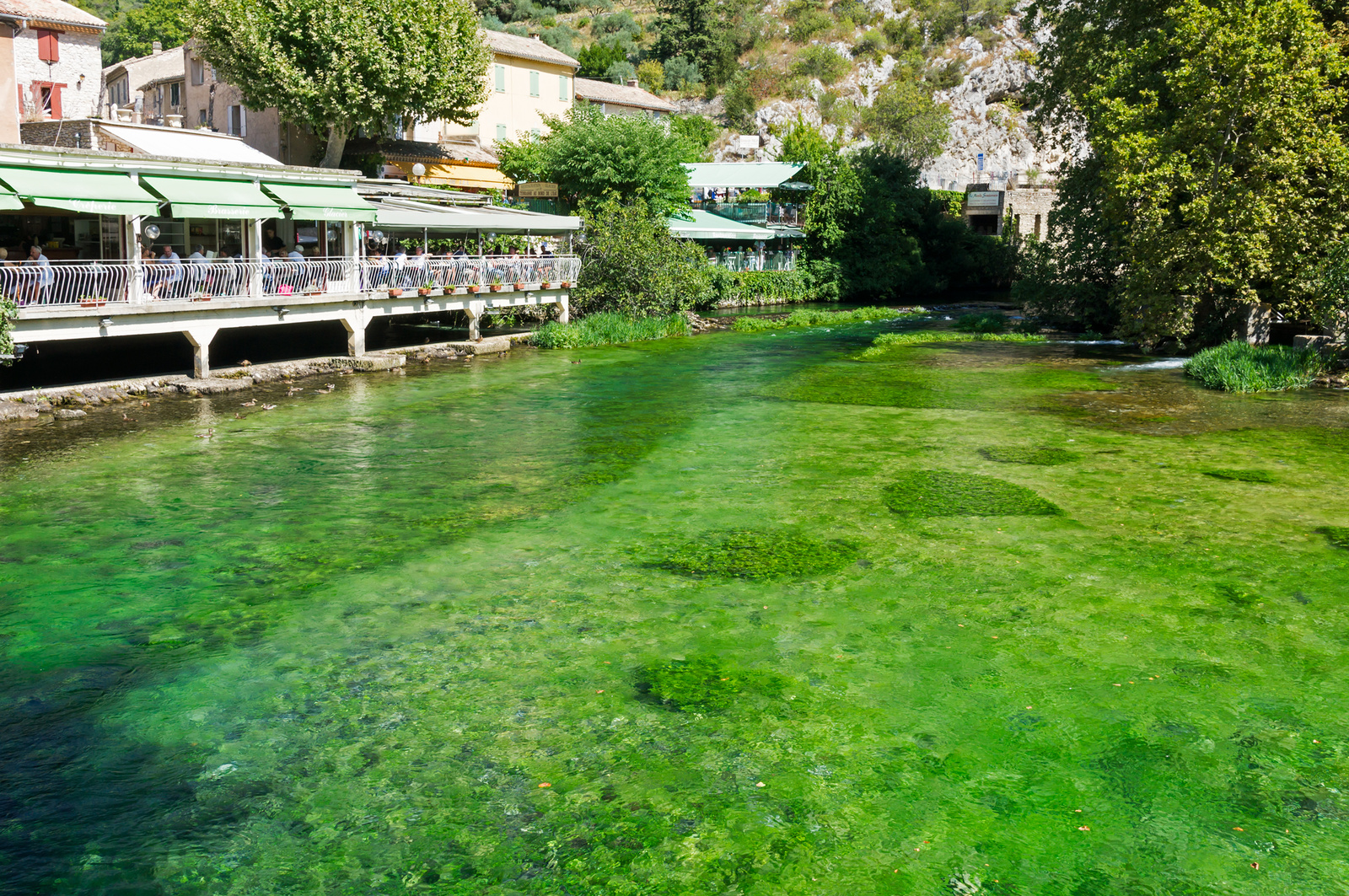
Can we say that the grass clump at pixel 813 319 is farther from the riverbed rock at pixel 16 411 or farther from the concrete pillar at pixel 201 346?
the riverbed rock at pixel 16 411

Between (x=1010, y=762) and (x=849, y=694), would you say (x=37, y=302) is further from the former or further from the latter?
(x=1010, y=762)

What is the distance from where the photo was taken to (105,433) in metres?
18.6

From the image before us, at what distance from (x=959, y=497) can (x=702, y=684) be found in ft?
23.2

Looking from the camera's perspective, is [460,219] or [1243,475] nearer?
[1243,475]

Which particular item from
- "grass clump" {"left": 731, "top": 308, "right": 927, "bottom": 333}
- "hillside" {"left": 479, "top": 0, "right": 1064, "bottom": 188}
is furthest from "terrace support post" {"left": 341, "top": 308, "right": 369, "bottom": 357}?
→ "hillside" {"left": 479, "top": 0, "right": 1064, "bottom": 188}

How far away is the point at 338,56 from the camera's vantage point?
122 ft

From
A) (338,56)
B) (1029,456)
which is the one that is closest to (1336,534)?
(1029,456)

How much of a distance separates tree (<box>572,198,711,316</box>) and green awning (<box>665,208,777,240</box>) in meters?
9.53

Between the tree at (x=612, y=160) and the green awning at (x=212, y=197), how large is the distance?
622 inches

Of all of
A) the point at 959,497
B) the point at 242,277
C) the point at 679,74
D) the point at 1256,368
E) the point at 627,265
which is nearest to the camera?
the point at 959,497

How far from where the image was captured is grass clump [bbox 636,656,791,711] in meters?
8.63

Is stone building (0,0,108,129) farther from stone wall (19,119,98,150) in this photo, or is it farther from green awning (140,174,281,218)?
green awning (140,174,281,218)

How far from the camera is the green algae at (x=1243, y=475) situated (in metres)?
16.0

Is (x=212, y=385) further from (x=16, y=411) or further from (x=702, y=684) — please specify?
(x=702, y=684)
